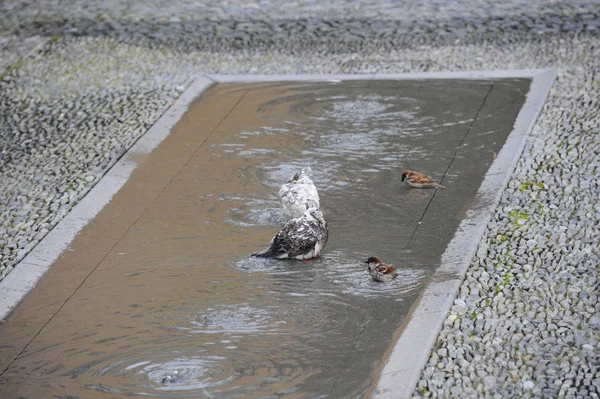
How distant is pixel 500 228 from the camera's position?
8070 millimetres

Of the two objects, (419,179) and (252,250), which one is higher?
(419,179)

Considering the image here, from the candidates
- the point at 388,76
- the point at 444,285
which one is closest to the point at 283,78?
the point at 388,76

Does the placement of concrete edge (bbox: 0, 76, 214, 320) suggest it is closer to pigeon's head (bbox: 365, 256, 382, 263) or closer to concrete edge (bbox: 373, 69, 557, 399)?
pigeon's head (bbox: 365, 256, 382, 263)

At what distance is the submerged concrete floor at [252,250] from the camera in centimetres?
645

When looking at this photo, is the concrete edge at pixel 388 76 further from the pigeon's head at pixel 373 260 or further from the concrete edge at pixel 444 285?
the pigeon's head at pixel 373 260

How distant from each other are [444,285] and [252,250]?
1888 mm

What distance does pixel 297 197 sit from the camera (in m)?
8.30

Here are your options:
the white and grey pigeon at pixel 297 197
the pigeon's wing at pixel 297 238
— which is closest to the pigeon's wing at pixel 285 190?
the white and grey pigeon at pixel 297 197

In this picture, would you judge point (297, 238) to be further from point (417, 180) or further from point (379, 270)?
point (417, 180)

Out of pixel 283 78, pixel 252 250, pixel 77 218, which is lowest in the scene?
pixel 283 78

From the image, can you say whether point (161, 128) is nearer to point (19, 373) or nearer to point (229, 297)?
point (229, 297)

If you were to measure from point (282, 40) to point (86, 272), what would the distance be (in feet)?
23.2

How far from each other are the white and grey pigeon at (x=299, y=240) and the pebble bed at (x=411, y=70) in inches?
56.5

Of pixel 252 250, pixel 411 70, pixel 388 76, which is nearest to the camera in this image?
pixel 252 250
